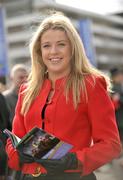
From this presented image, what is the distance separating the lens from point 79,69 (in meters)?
2.64

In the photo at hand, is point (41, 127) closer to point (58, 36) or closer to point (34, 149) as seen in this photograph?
point (34, 149)

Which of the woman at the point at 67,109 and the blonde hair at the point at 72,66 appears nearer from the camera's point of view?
the woman at the point at 67,109

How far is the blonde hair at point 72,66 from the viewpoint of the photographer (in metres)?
2.62

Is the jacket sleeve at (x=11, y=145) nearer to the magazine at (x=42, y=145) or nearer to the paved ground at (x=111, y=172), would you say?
the magazine at (x=42, y=145)

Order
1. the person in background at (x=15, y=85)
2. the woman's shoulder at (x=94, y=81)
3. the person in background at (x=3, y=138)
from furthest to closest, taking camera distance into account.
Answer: the person in background at (x=15, y=85), the person in background at (x=3, y=138), the woman's shoulder at (x=94, y=81)

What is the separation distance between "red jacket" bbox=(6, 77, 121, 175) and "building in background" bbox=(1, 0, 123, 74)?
174 feet

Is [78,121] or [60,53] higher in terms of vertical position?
[60,53]

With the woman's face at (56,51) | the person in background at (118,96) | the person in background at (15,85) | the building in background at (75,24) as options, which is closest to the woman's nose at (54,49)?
the woman's face at (56,51)

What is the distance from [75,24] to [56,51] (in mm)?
53440

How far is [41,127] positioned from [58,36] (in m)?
0.52

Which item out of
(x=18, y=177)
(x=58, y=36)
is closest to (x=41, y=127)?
(x=18, y=177)

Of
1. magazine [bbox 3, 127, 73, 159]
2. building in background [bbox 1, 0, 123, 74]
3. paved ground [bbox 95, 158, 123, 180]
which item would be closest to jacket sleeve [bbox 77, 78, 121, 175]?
magazine [bbox 3, 127, 73, 159]

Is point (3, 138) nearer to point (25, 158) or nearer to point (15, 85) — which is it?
point (25, 158)

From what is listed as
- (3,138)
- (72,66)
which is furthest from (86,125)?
(3,138)
